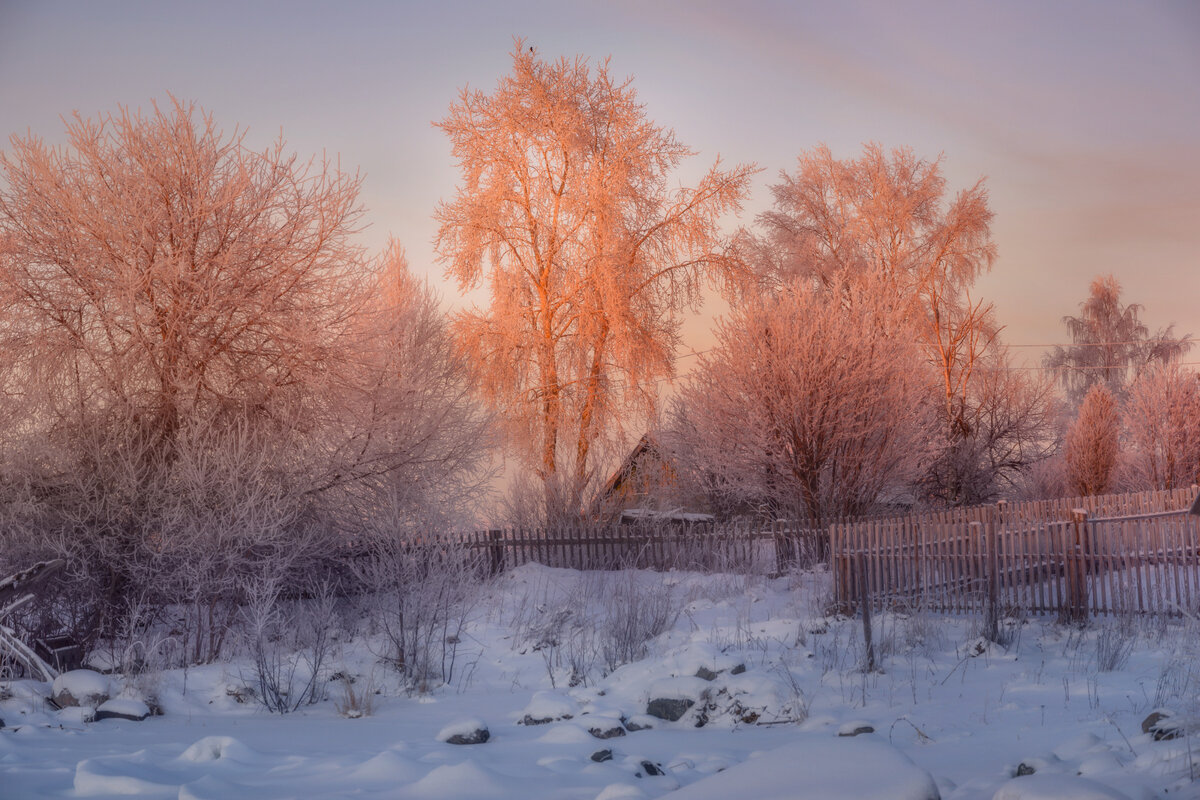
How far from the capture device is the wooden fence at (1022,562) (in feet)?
35.5

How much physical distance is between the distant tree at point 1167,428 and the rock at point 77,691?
25.3m

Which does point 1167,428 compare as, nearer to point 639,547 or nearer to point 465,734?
point 639,547

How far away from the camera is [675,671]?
7.46 m

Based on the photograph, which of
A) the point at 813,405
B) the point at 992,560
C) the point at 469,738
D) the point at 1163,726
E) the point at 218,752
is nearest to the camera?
the point at 1163,726

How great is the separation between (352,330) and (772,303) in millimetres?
7701

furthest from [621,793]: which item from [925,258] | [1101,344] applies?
[1101,344]

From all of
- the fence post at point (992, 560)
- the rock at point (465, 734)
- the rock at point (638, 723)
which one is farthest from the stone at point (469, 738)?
the fence post at point (992, 560)

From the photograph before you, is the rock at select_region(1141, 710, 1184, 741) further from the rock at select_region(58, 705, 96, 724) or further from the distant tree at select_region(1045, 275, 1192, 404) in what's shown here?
the distant tree at select_region(1045, 275, 1192, 404)

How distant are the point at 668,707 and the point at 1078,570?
6894mm

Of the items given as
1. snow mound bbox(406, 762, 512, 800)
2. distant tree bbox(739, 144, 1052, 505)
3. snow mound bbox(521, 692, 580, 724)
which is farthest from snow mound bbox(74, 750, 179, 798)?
distant tree bbox(739, 144, 1052, 505)

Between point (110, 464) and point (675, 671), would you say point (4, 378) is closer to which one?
point (110, 464)

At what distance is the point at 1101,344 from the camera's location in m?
35.2

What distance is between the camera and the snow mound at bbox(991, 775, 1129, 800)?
3.62 meters

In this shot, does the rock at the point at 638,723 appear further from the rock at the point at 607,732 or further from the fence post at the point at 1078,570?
the fence post at the point at 1078,570
